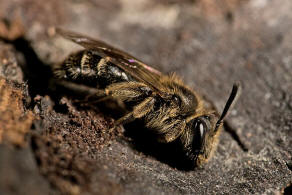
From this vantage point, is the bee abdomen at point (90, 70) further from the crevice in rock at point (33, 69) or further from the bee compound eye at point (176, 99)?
the bee compound eye at point (176, 99)

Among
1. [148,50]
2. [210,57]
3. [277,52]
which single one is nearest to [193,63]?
[210,57]

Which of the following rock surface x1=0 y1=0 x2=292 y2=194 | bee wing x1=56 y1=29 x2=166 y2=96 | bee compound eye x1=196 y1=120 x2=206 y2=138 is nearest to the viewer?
rock surface x1=0 y1=0 x2=292 y2=194

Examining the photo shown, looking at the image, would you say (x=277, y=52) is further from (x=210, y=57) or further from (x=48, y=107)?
(x=48, y=107)

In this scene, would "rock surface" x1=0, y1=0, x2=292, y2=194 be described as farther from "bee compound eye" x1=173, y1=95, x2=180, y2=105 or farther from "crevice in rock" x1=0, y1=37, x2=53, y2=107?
"bee compound eye" x1=173, y1=95, x2=180, y2=105

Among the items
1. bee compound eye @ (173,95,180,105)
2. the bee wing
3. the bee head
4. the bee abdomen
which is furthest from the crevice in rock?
the bee head

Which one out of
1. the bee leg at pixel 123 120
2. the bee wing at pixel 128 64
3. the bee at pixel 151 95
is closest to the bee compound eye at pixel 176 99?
the bee at pixel 151 95

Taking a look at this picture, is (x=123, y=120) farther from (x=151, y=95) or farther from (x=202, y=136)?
(x=202, y=136)

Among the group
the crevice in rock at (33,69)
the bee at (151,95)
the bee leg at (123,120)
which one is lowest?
the crevice in rock at (33,69)
